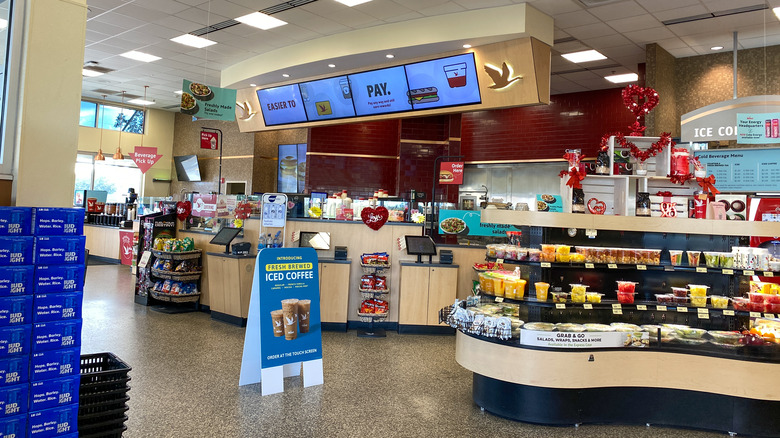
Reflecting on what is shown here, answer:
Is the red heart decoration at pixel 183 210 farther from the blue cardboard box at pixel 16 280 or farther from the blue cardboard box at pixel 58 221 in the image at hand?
the blue cardboard box at pixel 16 280

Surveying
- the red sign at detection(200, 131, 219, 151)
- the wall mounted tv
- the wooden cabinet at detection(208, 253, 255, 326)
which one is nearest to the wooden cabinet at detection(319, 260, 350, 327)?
the wooden cabinet at detection(208, 253, 255, 326)

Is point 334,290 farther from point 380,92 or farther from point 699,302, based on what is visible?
point 699,302

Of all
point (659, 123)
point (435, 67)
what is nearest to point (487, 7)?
point (435, 67)

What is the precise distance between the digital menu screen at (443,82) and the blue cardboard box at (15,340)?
5700mm

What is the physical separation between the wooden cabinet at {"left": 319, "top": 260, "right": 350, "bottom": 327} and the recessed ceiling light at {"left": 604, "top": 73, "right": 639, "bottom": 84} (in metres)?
6.11

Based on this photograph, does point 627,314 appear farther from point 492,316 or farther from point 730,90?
point 730,90

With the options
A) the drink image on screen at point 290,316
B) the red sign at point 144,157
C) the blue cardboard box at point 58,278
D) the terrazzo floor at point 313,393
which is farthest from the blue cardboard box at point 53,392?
the red sign at point 144,157

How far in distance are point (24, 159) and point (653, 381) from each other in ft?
14.6

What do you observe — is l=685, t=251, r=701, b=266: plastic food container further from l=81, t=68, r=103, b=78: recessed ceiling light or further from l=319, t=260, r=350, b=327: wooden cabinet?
l=81, t=68, r=103, b=78: recessed ceiling light

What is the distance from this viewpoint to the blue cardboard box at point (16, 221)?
2.16m

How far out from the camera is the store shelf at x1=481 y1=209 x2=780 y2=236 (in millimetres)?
4344

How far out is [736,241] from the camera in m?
4.54

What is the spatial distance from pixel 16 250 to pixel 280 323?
106 inches

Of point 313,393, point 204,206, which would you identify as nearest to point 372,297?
point 313,393
